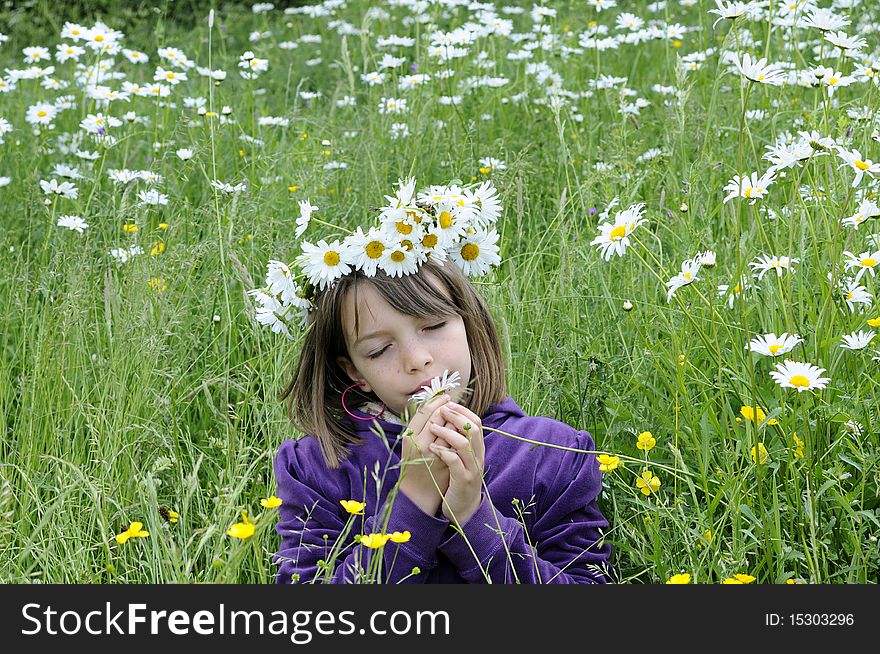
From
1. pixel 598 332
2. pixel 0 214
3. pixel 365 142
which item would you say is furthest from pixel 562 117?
pixel 0 214

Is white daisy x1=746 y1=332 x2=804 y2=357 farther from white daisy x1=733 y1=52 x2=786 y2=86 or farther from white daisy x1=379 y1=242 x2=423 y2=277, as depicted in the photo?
white daisy x1=379 y1=242 x2=423 y2=277

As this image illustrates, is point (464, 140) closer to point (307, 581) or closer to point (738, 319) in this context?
point (738, 319)

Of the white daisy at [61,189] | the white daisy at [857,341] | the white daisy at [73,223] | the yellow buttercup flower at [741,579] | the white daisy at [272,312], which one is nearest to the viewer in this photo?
the yellow buttercup flower at [741,579]

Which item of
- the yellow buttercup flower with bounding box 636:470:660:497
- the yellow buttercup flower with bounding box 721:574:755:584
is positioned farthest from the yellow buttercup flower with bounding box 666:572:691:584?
the yellow buttercup flower with bounding box 636:470:660:497

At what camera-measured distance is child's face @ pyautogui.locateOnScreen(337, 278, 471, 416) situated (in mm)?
1751

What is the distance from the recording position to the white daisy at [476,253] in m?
1.92

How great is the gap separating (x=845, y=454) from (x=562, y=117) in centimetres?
176

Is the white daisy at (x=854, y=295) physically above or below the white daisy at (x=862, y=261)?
below

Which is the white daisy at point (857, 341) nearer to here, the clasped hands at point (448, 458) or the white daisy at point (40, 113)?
the clasped hands at point (448, 458)

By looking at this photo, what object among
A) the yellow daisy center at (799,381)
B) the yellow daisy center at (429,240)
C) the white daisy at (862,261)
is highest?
the yellow daisy center at (429,240)

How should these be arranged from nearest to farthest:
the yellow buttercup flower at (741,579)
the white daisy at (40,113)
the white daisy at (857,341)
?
the yellow buttercup flower at (741,579) → the white daisy at (857,341) → the white daisy at (40,113)

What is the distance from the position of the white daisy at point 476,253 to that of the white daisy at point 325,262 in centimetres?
20

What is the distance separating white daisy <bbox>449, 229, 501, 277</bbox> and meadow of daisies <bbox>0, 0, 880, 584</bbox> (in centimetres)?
1

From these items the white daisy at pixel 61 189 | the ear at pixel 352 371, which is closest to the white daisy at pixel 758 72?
the ear at pixel 352 371
